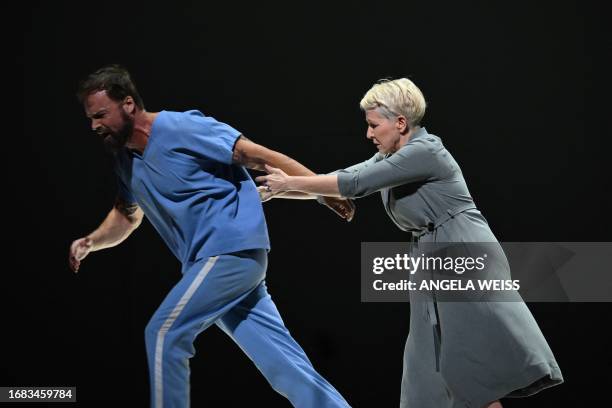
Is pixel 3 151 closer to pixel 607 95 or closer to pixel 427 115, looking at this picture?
pixel 427 115

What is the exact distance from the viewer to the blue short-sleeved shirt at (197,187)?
7.91ft

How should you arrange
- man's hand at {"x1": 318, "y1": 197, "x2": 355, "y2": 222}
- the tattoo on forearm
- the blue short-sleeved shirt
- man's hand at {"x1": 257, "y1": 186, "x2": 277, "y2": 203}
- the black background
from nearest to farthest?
1. the blue short-sleeved shirt
2. man's hand at {"x1": 257, "y1": 186, "x2": 277, "y2": 203}
3. man's hand at {"x1": 318, "y1": 197, "x2": 355, "y2": 222}
4. the tattoo on forearm
5. the black background

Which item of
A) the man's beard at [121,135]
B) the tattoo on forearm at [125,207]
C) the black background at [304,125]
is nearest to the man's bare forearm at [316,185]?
the man's beard at [121,135]

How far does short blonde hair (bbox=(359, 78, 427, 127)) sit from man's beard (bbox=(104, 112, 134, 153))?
70cm

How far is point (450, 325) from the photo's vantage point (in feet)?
7.76

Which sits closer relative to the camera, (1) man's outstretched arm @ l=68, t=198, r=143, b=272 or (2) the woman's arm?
(2) the woman's arm

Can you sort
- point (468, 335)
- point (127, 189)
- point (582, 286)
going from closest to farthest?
point (468, 335)
point (127, 189)
point (582, 286)

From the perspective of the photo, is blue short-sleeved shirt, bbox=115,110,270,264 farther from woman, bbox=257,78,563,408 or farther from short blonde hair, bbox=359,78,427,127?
short blonde hair, bbox=359,78,427,127

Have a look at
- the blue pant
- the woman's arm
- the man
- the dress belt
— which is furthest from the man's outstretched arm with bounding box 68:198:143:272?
the dress belt

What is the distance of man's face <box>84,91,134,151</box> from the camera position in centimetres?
242

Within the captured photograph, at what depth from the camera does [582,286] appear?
3.62m

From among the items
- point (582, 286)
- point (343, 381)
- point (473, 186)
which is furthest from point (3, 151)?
point (582, 286)

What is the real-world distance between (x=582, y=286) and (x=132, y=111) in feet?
7.11

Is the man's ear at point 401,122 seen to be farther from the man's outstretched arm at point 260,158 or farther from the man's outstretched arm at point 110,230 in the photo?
the man's outstretched arm at point 110,230
